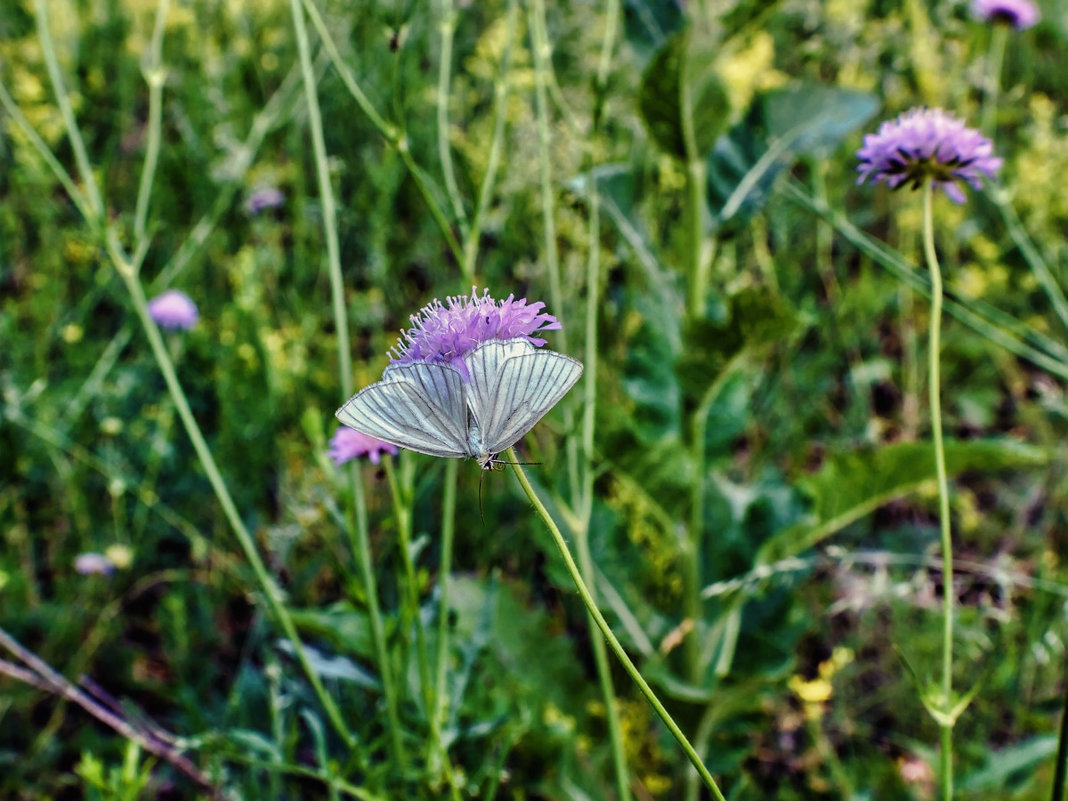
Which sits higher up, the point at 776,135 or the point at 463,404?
the point at 776,135

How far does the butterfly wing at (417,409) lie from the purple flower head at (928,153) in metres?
0.60

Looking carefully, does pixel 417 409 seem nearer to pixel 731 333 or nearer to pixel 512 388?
pixel 512 388

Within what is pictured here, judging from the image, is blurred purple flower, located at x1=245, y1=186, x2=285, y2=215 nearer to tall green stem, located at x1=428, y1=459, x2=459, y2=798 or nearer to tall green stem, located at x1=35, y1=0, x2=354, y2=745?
tall green stem, located at x1=35, y1=0, x2=354, y2=745

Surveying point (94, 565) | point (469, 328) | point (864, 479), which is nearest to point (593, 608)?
point (469, 328)

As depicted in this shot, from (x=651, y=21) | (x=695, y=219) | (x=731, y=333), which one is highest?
(x=651, y=21)

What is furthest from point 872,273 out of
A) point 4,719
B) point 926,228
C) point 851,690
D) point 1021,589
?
point 4,719

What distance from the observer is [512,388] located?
2.20 ft

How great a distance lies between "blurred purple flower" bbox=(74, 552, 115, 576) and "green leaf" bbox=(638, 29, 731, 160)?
1368mm

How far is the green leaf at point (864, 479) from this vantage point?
1.49m

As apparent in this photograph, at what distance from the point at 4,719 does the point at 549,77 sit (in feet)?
5.09

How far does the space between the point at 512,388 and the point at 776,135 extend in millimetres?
1253

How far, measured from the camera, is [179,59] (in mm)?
3633

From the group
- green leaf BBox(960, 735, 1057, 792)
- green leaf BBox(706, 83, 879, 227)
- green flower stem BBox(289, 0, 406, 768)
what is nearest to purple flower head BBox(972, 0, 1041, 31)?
green leaf BBox(706, 83, 879, 227)

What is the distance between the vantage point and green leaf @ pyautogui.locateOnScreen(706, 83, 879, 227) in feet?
5.62
